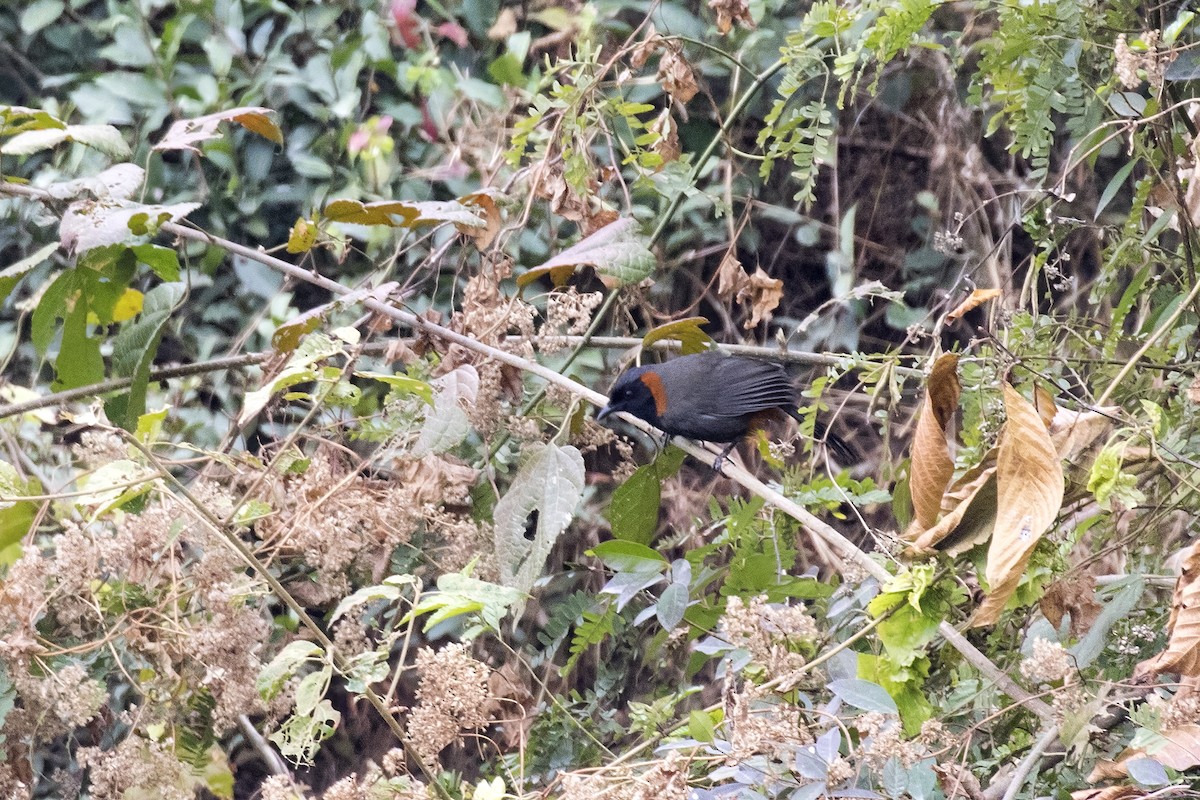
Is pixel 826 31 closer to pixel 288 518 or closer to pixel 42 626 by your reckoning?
pixel 288 518

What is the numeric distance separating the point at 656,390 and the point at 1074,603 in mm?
1678

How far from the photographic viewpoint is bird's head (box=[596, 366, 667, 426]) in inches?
137

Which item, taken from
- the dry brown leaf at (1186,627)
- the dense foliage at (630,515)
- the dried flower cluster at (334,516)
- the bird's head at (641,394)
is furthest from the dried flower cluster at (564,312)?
the dry brown leaf at (1186,627)

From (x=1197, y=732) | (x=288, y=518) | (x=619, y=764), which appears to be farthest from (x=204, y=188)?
(x=1197, y=732)

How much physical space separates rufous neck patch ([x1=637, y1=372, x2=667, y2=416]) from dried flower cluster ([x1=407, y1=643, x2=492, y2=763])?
1795 mm

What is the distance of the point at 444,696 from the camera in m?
1.90

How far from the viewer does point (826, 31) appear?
2.66 m

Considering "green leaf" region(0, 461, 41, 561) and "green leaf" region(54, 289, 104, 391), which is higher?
"green leaf" region(54, 289, 104, 391)

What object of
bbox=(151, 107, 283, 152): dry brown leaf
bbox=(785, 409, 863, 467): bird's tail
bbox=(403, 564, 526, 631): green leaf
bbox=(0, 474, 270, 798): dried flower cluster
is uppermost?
bbox=(151, 107, 283, 152): dry brown leaf

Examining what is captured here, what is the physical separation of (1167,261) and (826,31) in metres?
0.90

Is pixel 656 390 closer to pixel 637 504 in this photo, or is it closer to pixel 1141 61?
pixel 637 504

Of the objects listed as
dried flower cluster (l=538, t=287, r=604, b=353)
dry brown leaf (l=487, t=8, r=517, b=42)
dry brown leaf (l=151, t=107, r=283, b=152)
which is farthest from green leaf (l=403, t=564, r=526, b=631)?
dry brown leaf (l=487, t=8, r=517, b=42)

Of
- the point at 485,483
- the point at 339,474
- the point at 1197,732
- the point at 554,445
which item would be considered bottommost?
the point at 485,483

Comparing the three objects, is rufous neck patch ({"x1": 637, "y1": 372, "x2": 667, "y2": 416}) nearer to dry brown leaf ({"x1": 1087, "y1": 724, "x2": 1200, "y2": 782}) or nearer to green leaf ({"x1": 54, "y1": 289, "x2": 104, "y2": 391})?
green leaf ({"x1": 54, "y1": 289, "x2": 104, "y2": 391})
